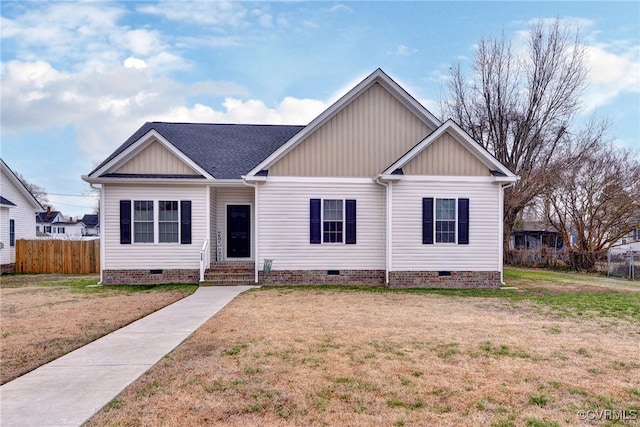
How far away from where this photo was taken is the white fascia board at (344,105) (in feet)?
44.1

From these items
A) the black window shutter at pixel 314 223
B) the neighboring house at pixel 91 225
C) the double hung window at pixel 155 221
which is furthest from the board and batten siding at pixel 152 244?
the neighboring house at pixel 91 225

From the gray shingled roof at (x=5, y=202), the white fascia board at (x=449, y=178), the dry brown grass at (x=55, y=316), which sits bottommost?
the dry brown grass at (x=55, y=316)

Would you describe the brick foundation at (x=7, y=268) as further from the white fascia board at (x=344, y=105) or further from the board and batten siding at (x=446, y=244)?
Answer: the board and batten siding at (x=446, y=244)

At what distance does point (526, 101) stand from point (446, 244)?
699 inches

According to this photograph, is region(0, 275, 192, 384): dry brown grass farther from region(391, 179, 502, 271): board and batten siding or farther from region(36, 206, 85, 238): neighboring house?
region(36, 206, 85, 238): neighboring house

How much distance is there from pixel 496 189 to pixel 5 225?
20922 millimetres

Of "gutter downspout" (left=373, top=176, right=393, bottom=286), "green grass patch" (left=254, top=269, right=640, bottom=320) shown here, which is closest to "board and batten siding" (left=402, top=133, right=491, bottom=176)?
"gutter downspout" (left=373, top=176, right=393, bottom=286)

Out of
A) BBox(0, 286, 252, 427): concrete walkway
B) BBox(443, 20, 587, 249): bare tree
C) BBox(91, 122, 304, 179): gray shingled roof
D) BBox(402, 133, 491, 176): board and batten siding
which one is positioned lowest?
BBox(0, 286, 252, 427): concrete walkway

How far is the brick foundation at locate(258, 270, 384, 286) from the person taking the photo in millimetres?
13609

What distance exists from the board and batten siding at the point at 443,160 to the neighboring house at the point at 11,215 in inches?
711

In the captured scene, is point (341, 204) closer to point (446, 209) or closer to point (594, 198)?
point (446, 209)

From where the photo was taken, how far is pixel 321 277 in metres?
13.7

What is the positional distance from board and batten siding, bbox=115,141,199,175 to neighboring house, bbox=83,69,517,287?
0.11ft

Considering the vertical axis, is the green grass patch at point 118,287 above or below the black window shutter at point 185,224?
below
